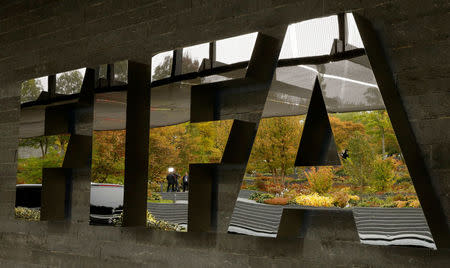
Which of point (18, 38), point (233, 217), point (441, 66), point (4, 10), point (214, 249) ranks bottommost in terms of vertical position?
point (214, 249)

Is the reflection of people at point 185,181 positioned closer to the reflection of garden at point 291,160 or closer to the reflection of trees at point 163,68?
the reflection of garden at point 291,160

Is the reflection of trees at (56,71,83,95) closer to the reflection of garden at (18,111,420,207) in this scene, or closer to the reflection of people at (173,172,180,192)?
the reflection of garden at (18,111,420,207)

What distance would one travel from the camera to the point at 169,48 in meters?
3.71

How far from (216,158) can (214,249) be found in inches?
25.2

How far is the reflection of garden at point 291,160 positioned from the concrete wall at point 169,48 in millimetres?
205

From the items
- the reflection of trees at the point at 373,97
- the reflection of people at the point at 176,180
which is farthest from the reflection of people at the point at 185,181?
the reflection of trees at the point at 373,97

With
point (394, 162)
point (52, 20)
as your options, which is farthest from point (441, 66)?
point (52, 20)

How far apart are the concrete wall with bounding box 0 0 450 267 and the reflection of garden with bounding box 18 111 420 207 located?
205mm

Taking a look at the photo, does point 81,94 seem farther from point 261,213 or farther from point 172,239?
point 261,213

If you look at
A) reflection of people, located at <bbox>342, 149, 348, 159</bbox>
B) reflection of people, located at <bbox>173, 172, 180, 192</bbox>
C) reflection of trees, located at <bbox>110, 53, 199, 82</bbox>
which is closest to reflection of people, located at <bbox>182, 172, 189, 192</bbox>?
reflection of people, located at <bbox>173, 172, 180, 192</bbox>

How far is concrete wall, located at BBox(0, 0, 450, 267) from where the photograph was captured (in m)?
2.61

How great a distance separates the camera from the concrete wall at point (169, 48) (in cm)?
261

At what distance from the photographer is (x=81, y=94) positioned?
13.1ft

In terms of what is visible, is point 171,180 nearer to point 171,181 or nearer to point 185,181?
point 171,181
